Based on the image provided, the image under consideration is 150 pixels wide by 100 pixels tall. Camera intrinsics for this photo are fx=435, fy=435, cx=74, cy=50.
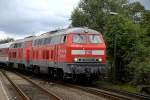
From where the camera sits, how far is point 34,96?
20.2m

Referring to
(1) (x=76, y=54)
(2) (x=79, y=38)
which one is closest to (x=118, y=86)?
(1) (x=76, y=54)

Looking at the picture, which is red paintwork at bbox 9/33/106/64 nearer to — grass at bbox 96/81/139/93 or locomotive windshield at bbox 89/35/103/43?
locomotive windshield at bbox 89/35/103/43

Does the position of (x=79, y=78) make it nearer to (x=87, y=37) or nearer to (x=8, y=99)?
(x=87, y=37)

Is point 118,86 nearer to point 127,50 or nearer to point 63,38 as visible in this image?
point 127,50

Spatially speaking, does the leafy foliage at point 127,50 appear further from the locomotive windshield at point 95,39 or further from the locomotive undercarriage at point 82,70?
A: the locomotive undercarriage at point 82,70

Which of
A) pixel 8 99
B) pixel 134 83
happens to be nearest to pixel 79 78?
pixel 134 83

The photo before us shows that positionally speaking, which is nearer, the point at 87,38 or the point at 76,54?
the point at 76,54

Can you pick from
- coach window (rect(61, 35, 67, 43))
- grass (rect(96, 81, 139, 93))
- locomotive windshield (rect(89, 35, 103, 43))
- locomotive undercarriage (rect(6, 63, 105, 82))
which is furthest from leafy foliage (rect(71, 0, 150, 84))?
coach window (rect(61, 35, 67, 43))

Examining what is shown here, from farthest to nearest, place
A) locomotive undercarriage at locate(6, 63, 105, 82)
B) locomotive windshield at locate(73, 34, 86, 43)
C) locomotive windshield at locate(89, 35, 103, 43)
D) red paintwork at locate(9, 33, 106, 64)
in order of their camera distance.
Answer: locomotive windshield at locate(89, 35, 103, 43), locomotive windshield at locate(73, 34, 86, 43), red paintwork at locate(9, 33, 106, 64), locomotive undercarriage at locate(6, 63, 105, 82)

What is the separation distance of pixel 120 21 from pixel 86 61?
200 inches

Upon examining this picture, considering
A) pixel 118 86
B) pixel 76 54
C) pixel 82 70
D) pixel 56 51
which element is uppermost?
pixel 56 51

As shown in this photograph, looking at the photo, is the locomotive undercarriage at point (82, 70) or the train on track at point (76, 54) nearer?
the locomotive undercarriage at point (82, 70)

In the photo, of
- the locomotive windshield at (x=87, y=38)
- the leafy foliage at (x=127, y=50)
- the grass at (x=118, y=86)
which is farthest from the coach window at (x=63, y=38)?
the grass at (x=118, y=86)

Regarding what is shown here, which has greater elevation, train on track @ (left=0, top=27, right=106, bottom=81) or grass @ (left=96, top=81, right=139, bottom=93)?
train on track @ (left=0, top=27, right=106, bottom=81)
